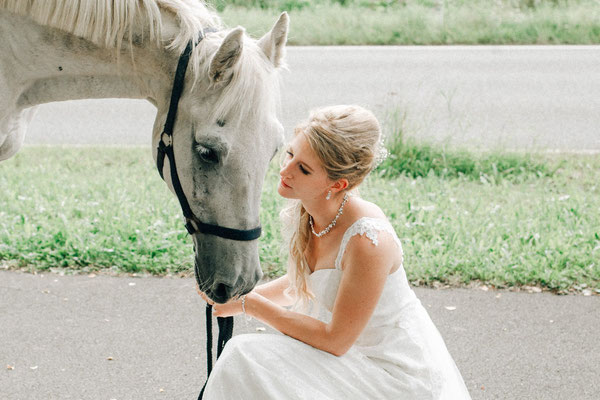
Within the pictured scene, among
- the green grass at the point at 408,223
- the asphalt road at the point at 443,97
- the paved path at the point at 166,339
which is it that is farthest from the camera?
the asphalt road at the point at 443,97

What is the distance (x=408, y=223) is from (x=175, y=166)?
8.88ft

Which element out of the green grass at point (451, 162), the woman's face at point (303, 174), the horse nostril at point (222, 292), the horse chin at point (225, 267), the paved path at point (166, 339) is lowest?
the paved path at point (166, 339)

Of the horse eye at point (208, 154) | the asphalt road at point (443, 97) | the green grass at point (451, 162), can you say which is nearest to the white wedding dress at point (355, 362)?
the horse eye at point (208, 154)

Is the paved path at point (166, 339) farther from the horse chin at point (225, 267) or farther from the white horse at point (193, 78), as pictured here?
the white horse at point (193, 78)

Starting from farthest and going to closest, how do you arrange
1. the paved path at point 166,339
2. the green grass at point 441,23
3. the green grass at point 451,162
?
the green grass at point 441,23 < the green grass at point 451,162 < the paved path at point 166,339

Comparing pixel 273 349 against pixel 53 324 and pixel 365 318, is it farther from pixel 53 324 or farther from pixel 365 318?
pixel 53 324

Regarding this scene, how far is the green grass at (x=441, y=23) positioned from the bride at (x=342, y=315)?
348 inches

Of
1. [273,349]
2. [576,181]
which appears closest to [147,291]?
[273,349]

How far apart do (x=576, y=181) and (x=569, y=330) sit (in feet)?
7.50

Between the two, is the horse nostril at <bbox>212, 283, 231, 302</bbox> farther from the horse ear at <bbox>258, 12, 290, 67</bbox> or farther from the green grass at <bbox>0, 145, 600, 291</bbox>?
the green grass at <bbox>0, 145, 600, 291</bbox>

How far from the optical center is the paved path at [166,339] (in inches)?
128

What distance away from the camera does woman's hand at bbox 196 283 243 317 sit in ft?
8.00

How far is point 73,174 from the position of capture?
5910mm

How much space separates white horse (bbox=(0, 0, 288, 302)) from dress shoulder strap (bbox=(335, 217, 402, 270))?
0.94ft
